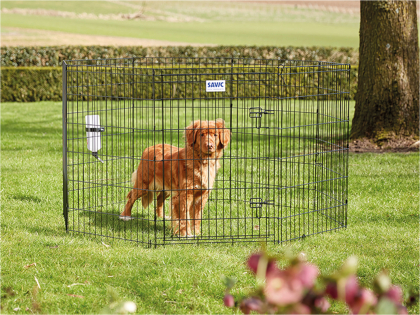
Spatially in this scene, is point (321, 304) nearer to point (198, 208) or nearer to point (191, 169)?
point (191, 169)

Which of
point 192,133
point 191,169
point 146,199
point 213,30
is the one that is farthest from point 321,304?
point 213,30

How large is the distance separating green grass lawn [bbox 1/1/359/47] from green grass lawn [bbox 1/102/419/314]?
31862 millimetres

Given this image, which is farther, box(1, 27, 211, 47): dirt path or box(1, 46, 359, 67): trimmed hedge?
box(1, 27, 211, 47): dirt path

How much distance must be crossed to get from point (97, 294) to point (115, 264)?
0.66m

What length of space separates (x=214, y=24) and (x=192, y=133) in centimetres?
4584

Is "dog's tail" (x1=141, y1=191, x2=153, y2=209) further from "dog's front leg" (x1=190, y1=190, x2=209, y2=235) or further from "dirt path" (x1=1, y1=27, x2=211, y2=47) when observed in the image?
"dirt path" (x1=1, y1=27, x2=211, y2=47)

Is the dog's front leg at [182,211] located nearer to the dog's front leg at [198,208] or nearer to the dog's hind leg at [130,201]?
the dog's front leg at [198,208]

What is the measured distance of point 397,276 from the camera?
4254 millimetres

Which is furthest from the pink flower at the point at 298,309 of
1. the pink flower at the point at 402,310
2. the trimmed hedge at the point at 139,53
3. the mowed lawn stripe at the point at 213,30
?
the mowed lawn stripe at the point at 213,30

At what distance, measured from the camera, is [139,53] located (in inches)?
933

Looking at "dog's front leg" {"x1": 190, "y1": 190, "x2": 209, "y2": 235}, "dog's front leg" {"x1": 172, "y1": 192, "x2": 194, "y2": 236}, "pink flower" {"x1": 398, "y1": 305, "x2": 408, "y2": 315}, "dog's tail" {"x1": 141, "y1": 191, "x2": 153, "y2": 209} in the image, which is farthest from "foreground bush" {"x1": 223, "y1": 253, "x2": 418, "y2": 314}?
"dog's tail" {"x1": 141, "y1": 191, "x2": 153, "y2": 209}

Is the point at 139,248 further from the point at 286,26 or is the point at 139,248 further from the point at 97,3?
the point at 97,3

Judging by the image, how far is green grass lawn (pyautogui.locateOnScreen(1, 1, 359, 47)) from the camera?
3966cm

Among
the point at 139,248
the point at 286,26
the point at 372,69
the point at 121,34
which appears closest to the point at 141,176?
the point at 139,248
